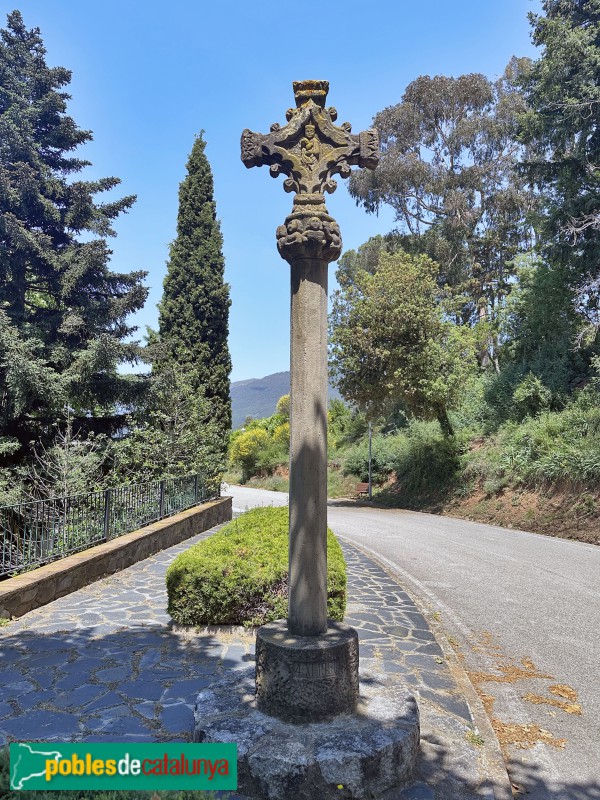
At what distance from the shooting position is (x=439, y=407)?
21.6 m

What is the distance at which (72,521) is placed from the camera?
27.2ft

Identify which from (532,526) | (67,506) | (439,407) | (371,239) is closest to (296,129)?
(67,506)

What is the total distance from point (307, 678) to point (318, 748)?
382 millimetres

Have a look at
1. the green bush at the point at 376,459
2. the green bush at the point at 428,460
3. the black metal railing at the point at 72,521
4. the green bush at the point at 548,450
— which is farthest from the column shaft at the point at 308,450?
the green bush at the point at 376,459

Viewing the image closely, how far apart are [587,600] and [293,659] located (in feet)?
19.7

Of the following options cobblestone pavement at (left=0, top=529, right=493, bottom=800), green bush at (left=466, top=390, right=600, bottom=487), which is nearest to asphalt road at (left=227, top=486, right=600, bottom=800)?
cobblestone pavement at (left=0, top=529, right=493, bottom=800)

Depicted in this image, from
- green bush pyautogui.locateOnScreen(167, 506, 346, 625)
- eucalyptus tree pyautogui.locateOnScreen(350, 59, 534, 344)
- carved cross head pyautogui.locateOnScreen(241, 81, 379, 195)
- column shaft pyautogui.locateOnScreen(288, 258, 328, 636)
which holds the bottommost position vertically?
green bush pyautogui.locateOnScreen(167, 506, 346, 625)

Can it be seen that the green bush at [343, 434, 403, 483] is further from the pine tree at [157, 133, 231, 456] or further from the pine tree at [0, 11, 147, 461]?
the pine tree at [0, 11, 147, 461]

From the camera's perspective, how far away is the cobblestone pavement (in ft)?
12.1

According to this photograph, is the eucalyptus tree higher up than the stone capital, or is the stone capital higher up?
the eucalyptus tree

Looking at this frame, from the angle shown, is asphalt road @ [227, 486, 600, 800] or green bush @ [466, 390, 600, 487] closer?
asphalt road @ [227, 486, 600, 800]

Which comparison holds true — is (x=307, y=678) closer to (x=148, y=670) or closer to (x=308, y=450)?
(x=308, y=450)

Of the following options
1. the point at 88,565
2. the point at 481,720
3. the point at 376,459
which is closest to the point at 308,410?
the point at 481,720

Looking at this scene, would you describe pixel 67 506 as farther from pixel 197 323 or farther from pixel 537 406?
pixel 537 406
